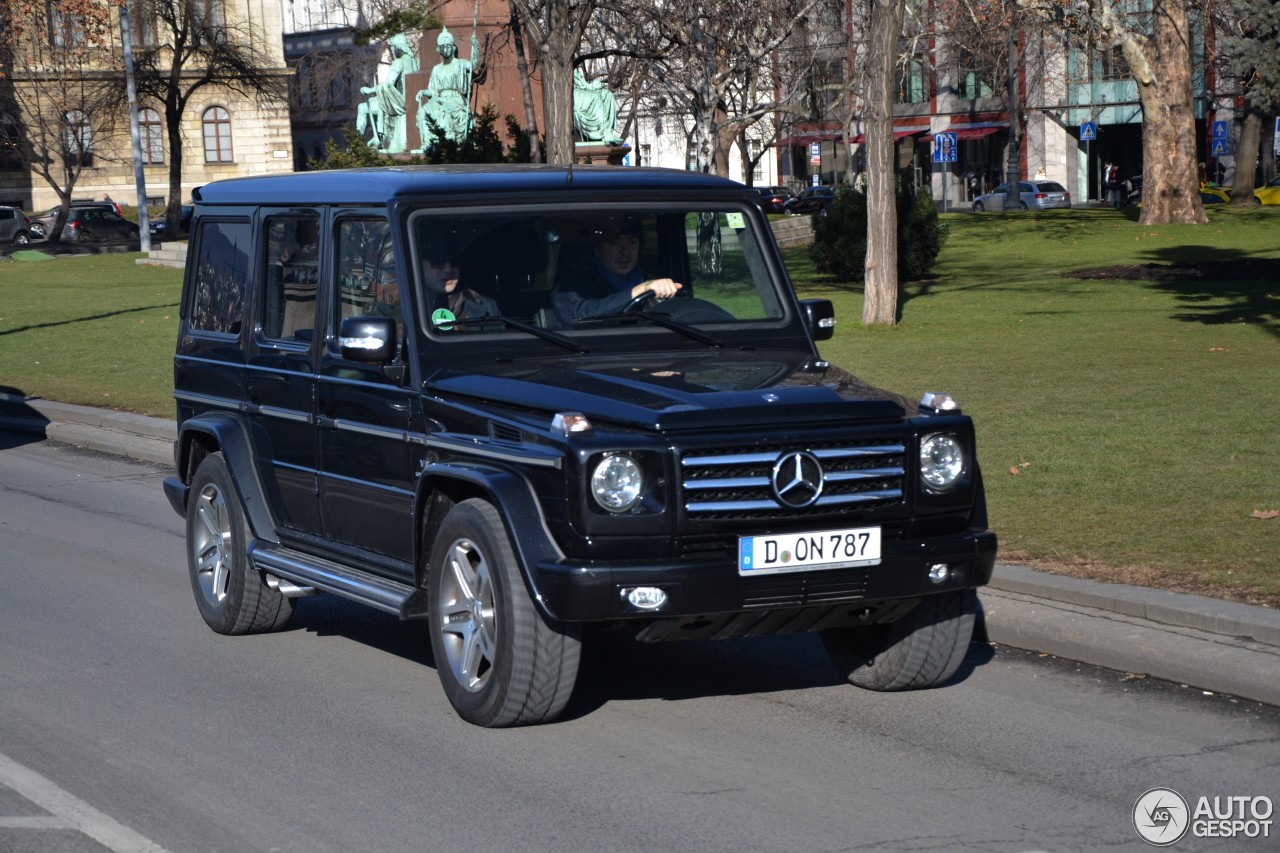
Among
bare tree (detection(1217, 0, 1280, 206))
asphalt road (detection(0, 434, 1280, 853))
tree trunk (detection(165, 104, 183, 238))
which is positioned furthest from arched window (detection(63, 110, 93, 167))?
asphalt road (detection(0, 434, 1280, 853))

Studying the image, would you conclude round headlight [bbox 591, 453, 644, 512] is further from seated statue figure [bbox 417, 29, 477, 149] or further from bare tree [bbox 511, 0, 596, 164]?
seated statue figure [bbox 417, 29, 477, 149]

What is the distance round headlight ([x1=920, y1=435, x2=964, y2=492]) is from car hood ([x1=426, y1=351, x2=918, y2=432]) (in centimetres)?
16

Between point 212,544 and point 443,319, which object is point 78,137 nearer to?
point 212,544

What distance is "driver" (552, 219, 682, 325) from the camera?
7.08 meters

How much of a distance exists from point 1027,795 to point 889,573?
2.99 feet

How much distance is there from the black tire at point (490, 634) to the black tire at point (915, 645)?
1.35 m

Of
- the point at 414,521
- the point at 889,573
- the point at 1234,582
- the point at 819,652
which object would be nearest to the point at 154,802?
the point at 414,521

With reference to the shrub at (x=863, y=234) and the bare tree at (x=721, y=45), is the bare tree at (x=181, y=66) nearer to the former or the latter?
the bare tree at (x=721, y=45)

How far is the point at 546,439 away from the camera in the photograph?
5934mm

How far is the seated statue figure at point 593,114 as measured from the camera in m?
40.3

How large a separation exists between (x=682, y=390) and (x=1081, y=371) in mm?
11437

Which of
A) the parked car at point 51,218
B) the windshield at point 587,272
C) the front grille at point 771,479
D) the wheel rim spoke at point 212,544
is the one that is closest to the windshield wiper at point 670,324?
the windshield at point 587,272

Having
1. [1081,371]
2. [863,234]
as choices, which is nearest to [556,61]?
[863,234]

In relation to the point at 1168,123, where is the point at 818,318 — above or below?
below
